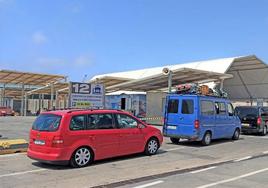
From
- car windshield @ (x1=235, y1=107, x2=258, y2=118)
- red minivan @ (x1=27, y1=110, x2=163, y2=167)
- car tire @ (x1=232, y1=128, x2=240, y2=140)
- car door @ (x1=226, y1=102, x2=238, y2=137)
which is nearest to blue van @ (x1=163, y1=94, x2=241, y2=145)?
car door @ (x1=226, y1=102, x2=238, y2=137)

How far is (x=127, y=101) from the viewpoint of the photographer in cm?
4244

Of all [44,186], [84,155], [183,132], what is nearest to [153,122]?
[183,132]

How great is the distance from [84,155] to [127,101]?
105ft

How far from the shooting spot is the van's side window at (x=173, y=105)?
52.0 ft

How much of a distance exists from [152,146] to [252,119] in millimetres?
10458

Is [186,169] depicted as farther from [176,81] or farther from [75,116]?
[176,81]

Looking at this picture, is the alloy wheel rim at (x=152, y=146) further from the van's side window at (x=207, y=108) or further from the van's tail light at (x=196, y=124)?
the van's side window at (x=207, y=108)

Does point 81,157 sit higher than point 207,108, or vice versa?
point 207,108

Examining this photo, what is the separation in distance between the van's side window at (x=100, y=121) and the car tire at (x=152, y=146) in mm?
1711

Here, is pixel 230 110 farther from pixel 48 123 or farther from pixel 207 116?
pixel 48 123

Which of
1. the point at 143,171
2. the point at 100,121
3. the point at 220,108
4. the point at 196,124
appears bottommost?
the point at 143,171

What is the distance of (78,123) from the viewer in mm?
10477

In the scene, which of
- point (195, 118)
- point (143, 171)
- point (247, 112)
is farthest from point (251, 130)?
point (143, 171)

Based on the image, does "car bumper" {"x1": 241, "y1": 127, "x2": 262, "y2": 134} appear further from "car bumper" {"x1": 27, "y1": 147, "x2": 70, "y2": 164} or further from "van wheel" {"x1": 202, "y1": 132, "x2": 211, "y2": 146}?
"car bumper" {"x1": 27, "y1": 147, "x2": 70, "y2": 164}
